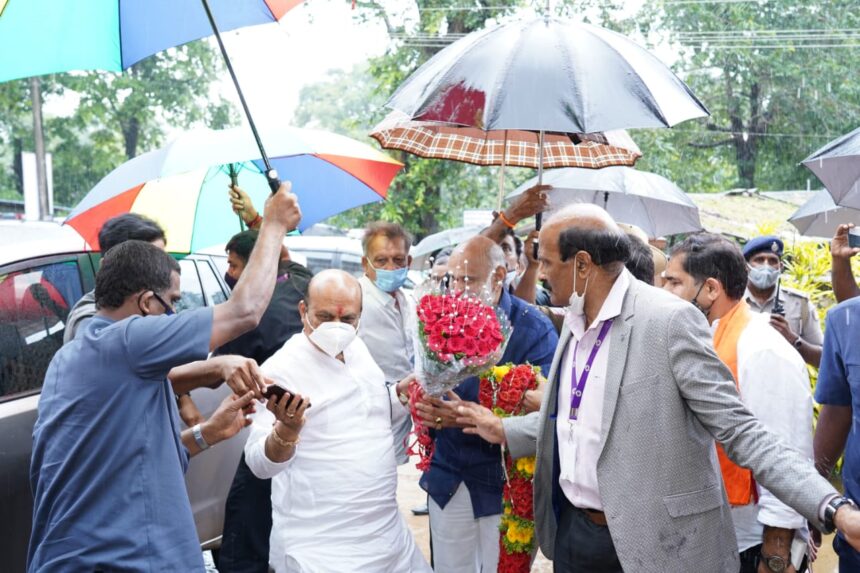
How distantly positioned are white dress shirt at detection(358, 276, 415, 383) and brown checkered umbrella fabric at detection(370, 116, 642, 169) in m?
0.92

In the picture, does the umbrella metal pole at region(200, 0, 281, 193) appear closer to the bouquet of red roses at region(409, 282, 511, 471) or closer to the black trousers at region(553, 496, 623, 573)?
the bouquet of red roses at region(409, 282, 511, 471)

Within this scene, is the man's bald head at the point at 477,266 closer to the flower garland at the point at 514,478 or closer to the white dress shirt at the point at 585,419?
the flower garland at the point at 514,478

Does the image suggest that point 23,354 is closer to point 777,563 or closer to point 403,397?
point 403,397

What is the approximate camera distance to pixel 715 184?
981 inches

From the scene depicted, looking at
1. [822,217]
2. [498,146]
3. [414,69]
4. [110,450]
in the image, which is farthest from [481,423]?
[414,69]

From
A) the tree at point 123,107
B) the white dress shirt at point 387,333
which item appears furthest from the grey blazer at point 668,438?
the tree at point 123,107

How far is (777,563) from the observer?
12.3ft

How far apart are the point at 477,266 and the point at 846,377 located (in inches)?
65.8

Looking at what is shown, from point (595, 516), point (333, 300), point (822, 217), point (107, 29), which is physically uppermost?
point (107, 29)

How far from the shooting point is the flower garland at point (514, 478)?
160 inches

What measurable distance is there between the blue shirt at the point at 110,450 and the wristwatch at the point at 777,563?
2.32m

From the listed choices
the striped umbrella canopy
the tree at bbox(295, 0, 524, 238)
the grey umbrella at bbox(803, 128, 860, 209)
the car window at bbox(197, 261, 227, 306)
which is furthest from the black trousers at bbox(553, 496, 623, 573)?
the tree at bbox(295, 0, 524, 238)

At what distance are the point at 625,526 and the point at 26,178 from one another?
17.4 metres

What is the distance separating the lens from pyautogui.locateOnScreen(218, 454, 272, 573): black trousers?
4.97 m
